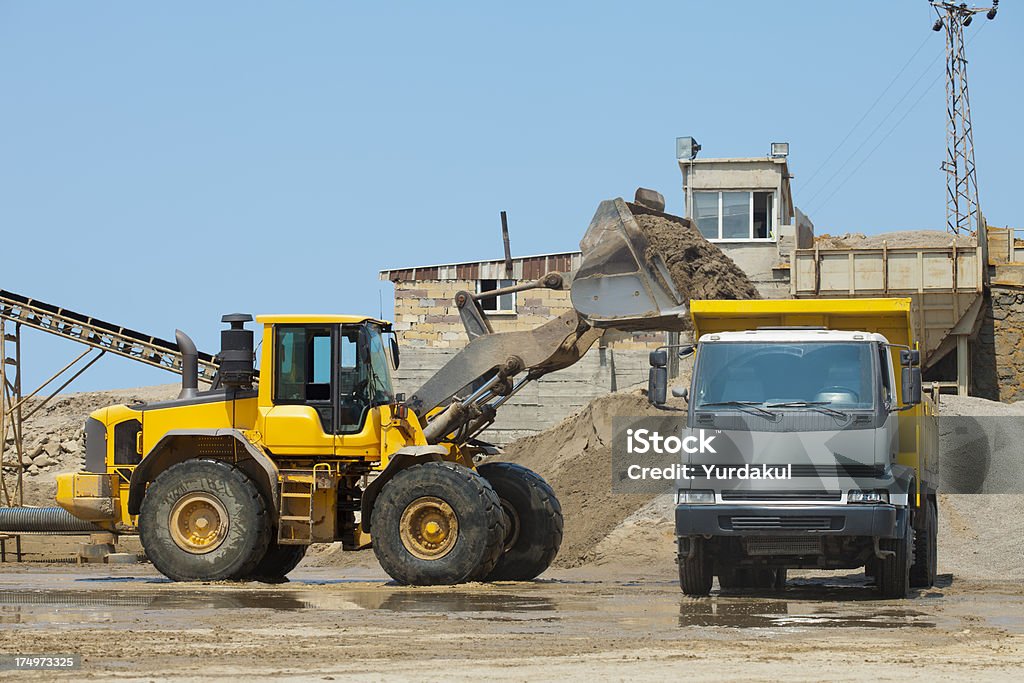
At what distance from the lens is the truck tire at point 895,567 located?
15258mm

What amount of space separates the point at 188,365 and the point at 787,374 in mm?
7829

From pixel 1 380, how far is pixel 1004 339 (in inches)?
1037

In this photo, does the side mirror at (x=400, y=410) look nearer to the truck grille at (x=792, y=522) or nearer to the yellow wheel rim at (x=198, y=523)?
the yellow wheel rim at (x=198, y=523)

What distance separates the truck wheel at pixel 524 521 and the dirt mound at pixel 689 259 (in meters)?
3.06

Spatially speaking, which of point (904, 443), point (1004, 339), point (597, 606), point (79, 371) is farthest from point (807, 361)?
point (1004, 339)

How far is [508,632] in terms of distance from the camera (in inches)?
488

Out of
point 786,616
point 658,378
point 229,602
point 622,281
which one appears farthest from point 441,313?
point 786,616

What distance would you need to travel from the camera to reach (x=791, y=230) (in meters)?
43.2

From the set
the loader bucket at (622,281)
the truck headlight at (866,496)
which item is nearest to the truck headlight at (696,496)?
the truck headlight at (866,496)

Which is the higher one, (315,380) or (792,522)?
(315,380)

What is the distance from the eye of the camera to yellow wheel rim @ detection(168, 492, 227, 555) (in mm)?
17562

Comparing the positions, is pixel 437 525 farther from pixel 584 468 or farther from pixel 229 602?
pixel 584 468

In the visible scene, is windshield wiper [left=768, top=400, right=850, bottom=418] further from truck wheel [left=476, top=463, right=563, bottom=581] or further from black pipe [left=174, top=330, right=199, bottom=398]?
black pipe [left=174, top=330, right=199, bottom=398]

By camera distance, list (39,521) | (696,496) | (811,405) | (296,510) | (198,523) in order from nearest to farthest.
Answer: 1. (811,405)
2. (696,496)
3. (296,510)
4. (198,523)
5. (39,521)
